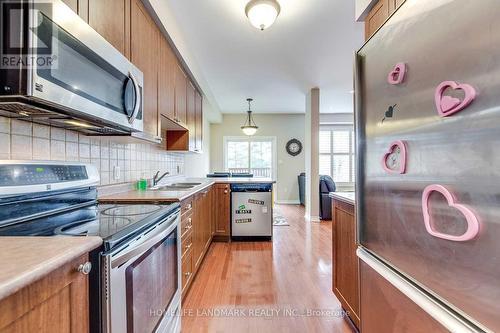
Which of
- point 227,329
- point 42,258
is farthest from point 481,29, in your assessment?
point 227,329

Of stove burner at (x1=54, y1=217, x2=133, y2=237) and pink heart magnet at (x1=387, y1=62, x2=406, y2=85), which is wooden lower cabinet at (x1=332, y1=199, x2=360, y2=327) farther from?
stove burner at (x1=54, y1=217, x2=133, y2=237)

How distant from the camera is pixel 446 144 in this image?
2.12ft

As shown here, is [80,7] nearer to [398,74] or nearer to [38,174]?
[38,174]

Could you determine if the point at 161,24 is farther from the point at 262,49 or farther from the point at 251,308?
the point at 251,308

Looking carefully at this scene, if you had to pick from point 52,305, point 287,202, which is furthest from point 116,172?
point 287,202

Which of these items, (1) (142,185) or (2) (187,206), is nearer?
(2) (187,206)

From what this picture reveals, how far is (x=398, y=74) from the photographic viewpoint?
33.1 inches

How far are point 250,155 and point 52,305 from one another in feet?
22.8

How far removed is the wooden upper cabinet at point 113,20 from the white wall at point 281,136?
588 cm

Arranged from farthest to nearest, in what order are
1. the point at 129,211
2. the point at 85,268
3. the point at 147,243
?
the point at 129,211, the point at 147,243, the point at 85,268

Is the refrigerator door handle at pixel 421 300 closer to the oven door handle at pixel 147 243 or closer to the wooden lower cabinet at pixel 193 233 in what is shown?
the oven door handle at pixel 147 243

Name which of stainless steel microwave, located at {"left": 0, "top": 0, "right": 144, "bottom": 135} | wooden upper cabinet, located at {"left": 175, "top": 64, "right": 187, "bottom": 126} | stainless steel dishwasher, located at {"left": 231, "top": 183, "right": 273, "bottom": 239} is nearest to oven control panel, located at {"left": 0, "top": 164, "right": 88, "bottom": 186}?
stainless steel microwave, located at {"left": 0, "top": 0, "right": 144, "bottom": 135}

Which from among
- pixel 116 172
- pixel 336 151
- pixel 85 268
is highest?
pixel 336 151

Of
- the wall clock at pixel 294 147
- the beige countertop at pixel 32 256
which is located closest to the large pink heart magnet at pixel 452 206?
the beige countertop at pixel 32 256
